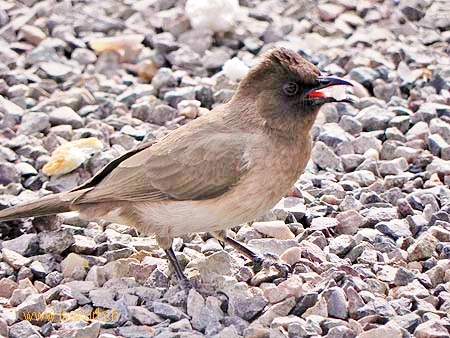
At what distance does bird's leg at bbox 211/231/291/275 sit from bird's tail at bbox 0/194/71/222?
3.21ft

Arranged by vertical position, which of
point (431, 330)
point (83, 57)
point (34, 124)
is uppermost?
point (431, 330)

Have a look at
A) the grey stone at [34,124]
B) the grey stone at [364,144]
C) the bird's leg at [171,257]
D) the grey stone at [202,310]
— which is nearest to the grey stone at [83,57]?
the grey stone at [34,124]

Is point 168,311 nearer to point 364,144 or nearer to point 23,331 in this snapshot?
point 23,331

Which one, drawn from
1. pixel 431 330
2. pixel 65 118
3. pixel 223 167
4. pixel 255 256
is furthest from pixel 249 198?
pixel 65 118

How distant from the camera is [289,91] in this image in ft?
22.4

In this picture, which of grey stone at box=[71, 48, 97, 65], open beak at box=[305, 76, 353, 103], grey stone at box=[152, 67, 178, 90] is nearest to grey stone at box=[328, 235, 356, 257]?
open beak at box=[305, 76, 353, 103]

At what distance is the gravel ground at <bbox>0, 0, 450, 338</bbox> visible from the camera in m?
6.27

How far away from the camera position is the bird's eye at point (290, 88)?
22.4 feet

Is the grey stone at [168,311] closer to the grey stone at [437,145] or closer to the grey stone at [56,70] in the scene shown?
the grey stone at [437,145]

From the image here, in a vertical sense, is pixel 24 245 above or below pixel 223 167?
below

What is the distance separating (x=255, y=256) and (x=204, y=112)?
8.31 feet

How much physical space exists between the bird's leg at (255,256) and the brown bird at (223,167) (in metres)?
0.01

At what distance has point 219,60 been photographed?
33.4 ft

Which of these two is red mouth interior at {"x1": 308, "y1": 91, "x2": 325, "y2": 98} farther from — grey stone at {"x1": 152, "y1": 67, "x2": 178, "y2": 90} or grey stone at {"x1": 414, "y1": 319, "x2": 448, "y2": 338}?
→ grey stone at {"x1": 152, "y1": 67, "x2": 178, "y2": 90}
